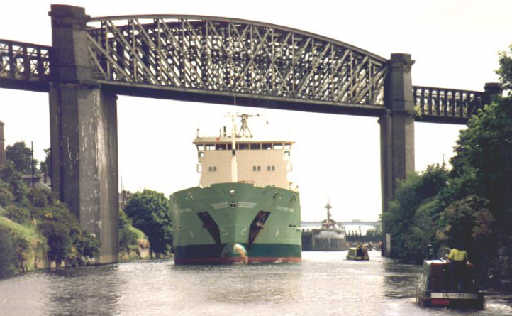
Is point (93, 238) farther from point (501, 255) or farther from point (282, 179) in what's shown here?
point (501, 255)

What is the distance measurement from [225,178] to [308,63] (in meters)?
36.2

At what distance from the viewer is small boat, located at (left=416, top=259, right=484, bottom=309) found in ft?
156

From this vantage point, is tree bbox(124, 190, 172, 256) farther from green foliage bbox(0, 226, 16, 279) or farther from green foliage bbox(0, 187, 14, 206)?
green foliage bbox(0, 226, 16, 279)

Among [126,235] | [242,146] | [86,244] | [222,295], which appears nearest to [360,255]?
[242,146]

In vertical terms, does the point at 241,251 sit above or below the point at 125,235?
above

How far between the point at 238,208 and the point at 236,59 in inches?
1858

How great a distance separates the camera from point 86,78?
125 metres

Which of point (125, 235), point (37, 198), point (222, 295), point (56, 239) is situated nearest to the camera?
point (222, 295)

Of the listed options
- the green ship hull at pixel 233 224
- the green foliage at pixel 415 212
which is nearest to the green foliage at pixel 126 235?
the green ship hull at pixel 233 224

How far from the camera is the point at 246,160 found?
126438mm

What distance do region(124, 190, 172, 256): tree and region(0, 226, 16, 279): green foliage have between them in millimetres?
82092

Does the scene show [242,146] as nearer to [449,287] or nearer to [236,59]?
[236,59]

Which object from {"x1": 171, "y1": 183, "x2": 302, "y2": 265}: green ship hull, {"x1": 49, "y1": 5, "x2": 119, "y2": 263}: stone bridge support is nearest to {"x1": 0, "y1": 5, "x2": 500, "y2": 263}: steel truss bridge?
{"x1": 49, "y1": 5, "x2": 119, "y2": 263}: stone bridge support

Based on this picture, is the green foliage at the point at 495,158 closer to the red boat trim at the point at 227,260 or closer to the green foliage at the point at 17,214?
the red boat trim at the point at 227,260
